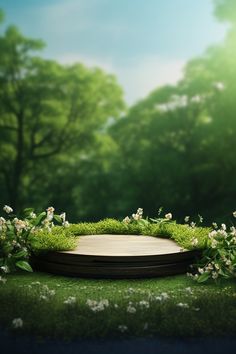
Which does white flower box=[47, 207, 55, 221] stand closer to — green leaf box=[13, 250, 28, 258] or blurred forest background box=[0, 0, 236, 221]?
green leaf box=[13, 250, 28, 258]

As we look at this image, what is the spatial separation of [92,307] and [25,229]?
7.53 feet

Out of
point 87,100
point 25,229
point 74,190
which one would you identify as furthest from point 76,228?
point 87,100

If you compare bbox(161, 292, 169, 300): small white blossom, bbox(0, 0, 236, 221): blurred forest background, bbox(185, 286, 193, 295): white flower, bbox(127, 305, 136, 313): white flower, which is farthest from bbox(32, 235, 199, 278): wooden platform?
bbox(0, 0, 236, 221): blurred forest background

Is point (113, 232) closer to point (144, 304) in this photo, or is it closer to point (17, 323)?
point (144, 304)

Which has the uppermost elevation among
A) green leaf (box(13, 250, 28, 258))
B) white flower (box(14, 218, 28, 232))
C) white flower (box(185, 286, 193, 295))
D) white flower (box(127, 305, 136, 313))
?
white flower (box(14, 218, 28, 232))

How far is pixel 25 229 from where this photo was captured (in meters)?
6.37

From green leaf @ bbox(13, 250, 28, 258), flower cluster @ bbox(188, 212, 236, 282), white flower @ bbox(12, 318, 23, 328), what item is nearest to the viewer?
white flower @ bbox(12, 318, 23, 328)

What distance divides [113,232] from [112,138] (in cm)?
1738

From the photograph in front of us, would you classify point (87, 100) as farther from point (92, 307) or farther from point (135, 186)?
point (92, 307)

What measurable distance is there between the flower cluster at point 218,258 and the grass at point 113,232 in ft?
0.76

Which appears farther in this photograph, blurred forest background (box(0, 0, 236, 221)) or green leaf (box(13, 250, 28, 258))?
blurred forest background (box(0, 0, 236, 221))

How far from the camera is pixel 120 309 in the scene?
429 cm

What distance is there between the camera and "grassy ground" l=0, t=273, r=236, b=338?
3.97 meters

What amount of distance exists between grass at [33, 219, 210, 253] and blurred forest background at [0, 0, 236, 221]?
41.3ft
